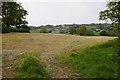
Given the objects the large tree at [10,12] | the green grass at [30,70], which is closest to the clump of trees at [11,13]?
the large tree at [10,12]

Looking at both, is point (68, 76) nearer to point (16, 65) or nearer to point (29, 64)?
point (29, 64)

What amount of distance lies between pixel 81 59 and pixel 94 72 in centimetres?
235

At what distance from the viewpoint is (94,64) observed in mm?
12039

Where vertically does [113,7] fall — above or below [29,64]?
above

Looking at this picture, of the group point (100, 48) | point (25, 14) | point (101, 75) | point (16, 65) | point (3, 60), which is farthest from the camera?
point (25, 14)

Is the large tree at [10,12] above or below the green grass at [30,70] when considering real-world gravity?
above

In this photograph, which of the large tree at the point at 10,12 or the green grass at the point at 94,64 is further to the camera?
the large tree at the point at 10,12

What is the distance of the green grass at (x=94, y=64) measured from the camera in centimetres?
1077

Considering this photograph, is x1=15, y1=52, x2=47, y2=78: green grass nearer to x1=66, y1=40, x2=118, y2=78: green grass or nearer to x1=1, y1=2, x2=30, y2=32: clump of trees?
x1=66, y1=40, x2=118, y2=78: green grass

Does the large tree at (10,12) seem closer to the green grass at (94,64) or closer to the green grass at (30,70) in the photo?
the green grass at (94,64)

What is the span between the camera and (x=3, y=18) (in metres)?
38.5

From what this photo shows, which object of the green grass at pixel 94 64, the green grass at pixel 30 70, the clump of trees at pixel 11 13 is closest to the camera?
the green grass at pixel 30 70

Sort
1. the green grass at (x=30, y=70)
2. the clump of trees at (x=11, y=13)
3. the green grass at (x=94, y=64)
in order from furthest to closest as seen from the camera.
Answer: the clump of trees at (x=11, y=13) < the green grass at (x=94, y=64) < the green grass at (x=30, y=70)

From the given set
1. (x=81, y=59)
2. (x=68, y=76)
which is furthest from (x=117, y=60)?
(x=68, y=76)
